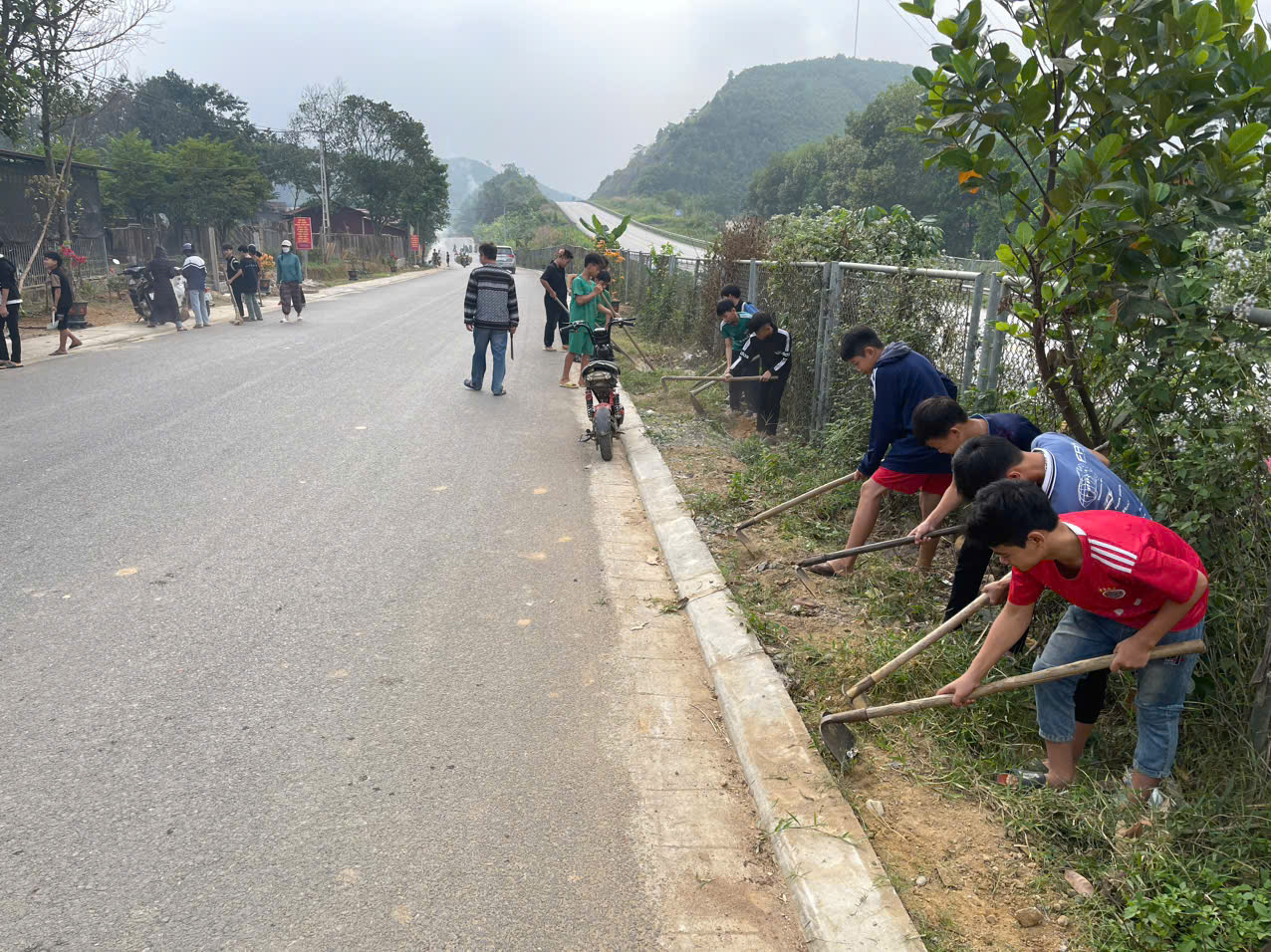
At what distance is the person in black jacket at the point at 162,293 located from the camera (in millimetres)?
16812

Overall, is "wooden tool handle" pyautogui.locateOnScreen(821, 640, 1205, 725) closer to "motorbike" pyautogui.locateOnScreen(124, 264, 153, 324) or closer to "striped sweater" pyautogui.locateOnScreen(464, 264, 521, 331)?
"striped sweater" pyautogui.locateOnScreen(464, 264, 521, 331)

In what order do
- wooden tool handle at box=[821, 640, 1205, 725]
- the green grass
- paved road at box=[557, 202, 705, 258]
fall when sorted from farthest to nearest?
paved road at box=[557, 202, 705, 258]
wooden tool handle at box=[821, 640, 1205, 725]
the green grass

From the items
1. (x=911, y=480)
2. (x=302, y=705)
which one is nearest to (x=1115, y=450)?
(x=911, y=480)

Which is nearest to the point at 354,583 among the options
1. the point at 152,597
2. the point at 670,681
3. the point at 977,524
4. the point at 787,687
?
the point at 152,597

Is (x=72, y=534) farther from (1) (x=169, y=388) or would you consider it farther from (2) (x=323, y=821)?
(1) (x=169, y=388)

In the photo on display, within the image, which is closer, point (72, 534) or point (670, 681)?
point (670, 681)

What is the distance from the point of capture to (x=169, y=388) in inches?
404

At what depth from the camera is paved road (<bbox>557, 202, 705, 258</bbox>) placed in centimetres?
5306

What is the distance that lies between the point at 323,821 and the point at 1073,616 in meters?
2.65

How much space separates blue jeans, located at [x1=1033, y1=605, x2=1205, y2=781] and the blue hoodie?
1788 mm

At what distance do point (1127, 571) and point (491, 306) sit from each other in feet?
29.2

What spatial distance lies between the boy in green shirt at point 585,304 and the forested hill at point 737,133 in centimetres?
10160

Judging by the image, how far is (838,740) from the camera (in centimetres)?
337

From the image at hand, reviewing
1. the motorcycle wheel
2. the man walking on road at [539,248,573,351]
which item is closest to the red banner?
the man walking on road at [539,248,573,351]
